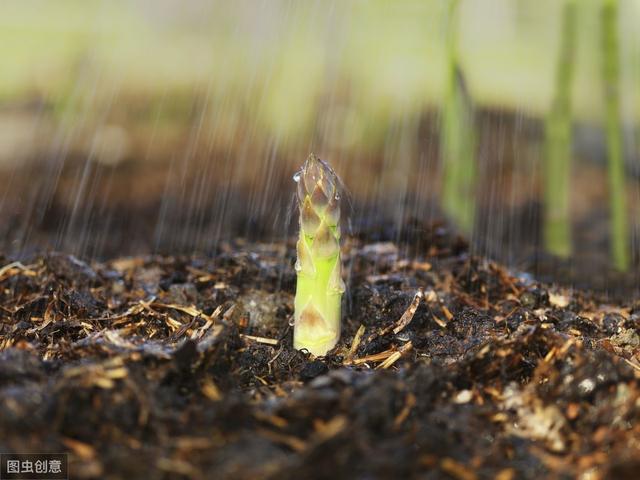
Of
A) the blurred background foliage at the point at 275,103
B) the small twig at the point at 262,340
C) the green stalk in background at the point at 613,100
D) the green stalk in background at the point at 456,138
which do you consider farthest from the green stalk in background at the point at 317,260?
the blurred background foliage at the point at 275,103

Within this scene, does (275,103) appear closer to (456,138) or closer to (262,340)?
(456,138)

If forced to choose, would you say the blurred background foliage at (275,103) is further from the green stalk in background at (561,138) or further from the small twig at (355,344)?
the small twig at (355,344)

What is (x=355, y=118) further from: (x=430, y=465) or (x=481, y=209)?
(x=430, y=465)

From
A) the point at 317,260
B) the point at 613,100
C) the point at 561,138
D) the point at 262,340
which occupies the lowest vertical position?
the point at 262,340

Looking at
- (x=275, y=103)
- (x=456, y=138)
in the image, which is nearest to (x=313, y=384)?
(x=456, y=138)

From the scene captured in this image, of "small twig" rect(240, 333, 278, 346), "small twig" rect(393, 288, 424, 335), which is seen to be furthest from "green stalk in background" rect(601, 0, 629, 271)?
"small twig" rect(240, 333, 278, 346)

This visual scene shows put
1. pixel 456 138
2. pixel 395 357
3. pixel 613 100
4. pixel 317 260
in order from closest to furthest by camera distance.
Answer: pixel 395 357
pixel 317 260
pixel 613 100
pixel 456 138
